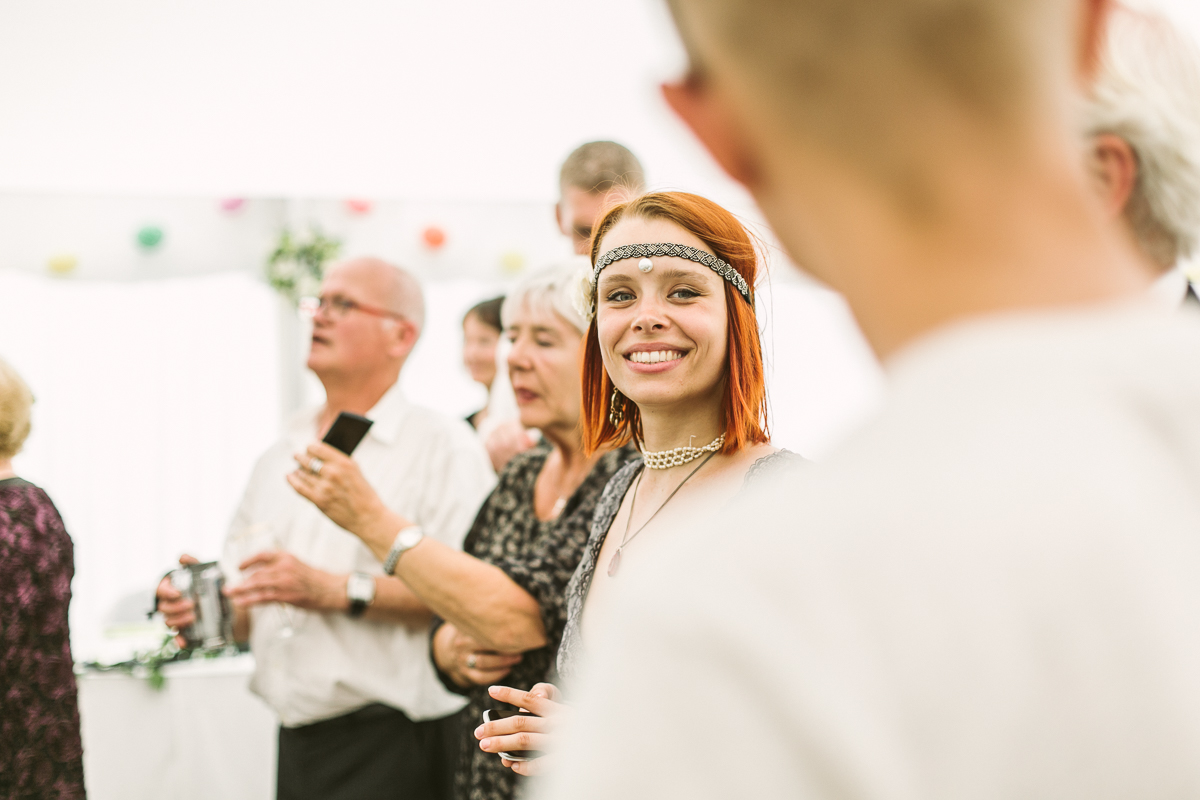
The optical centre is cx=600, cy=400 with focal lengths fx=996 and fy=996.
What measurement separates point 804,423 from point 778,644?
594cm

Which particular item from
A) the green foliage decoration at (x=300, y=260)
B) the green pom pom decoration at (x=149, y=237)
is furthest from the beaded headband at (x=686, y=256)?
the green pom pom decoration at (x=149, y=237)

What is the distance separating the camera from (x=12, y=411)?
2.81 metres

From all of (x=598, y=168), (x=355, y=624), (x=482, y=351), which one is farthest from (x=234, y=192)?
(x=355, y=624)

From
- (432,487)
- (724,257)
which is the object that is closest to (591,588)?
(724,257)

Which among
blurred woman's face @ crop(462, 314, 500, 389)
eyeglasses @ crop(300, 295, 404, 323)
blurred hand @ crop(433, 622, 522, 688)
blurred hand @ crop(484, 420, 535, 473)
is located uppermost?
blurred woman's face @ crop(462, 314, 500, 389)

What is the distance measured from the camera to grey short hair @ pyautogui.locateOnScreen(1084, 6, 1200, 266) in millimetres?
545

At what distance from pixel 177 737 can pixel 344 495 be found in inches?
95.3

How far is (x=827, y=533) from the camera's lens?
0.32 m

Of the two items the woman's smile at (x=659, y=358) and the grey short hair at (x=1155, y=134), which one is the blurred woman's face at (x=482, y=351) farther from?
the grey short hair at (x=1155, y=134)

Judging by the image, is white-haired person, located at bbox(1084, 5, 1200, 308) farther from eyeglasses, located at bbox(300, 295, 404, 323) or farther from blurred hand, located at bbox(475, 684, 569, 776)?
eyeglasses, located at bbox(300, 295, 404, 323)

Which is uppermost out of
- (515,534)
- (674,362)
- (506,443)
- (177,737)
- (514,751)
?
(506,443)

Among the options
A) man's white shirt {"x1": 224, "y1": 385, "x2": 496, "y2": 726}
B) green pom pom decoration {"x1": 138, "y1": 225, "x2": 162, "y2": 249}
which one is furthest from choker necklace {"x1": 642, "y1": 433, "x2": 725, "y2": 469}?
green pom pom decoration {"x1": 138, "y1": 225, "x2": 162, "y2": 249}

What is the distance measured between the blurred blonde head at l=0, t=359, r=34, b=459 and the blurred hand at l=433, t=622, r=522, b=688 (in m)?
1.58

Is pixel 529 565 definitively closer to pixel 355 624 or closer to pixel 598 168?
pixel 355 624
